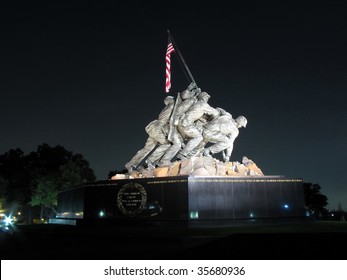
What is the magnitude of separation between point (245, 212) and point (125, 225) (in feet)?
20.0

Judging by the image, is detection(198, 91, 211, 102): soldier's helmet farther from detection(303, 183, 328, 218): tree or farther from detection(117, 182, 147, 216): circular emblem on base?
detection(303, 183, 328, 218): tree

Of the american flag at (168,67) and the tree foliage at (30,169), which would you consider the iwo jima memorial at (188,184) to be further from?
the tree foliage at (30,169)

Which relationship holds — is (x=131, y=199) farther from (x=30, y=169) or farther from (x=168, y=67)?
(x=30, y=169)

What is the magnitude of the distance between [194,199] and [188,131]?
5586 millimetres

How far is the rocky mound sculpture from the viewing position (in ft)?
63.7

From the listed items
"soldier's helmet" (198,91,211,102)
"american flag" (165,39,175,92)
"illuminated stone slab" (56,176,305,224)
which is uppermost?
"american flag" (165,39,175,92)

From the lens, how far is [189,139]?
21438mm

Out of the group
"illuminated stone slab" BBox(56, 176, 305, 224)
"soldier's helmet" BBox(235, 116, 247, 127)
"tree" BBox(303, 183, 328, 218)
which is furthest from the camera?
"tree" BBox(303, 183, 328, 218)

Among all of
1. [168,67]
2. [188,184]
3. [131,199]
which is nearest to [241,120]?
[168,67]

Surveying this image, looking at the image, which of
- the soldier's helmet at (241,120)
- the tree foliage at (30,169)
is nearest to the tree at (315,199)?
the soldier's helmet at (241,120)

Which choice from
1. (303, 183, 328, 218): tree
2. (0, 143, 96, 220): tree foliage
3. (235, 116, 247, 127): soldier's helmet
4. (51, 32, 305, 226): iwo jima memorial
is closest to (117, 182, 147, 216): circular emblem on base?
(51, 32, 305, 226): iwo jima memorial

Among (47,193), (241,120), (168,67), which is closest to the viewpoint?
(241,120)

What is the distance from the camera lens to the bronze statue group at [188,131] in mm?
20688
